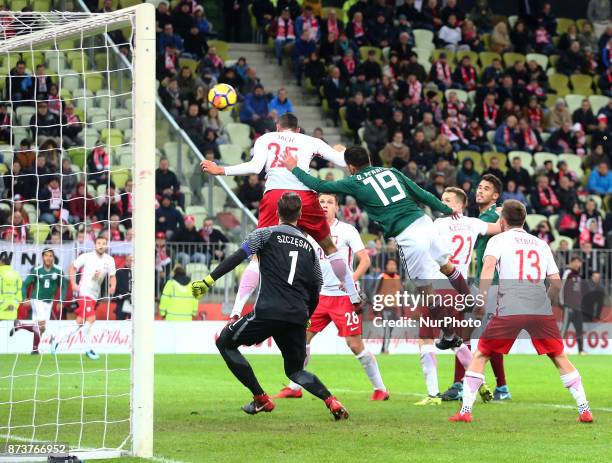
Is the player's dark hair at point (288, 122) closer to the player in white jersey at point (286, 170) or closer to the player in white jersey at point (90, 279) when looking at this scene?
the player in white jersey at point (286, 170)

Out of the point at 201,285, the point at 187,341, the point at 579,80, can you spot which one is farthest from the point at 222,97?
the point at 579,80

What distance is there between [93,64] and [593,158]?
13802 millimetres

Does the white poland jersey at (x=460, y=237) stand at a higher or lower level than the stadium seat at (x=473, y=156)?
lower

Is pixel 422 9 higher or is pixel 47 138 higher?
pixel 422 9

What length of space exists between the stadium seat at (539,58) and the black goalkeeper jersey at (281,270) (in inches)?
895

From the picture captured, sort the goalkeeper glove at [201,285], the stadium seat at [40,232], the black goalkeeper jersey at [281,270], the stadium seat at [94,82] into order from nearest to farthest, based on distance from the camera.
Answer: the goalkeeper glove at [201,285] → the black goalkeeper jersey at [281,270] → the stadium seat at [94,82] → the stadium seat at [40,232]

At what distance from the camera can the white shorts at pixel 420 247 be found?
1182cm

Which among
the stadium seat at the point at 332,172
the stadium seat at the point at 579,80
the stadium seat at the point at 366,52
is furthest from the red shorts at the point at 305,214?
the stadium seat at the point at 579,80

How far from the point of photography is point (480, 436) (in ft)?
31.4

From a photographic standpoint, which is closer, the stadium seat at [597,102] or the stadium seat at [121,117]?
the stadium seat at [121,117]

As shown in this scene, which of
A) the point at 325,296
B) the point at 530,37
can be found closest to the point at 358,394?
the point at 325,296

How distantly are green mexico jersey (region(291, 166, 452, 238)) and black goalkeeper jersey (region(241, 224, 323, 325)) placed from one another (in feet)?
4.43

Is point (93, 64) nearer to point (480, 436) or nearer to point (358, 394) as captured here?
point (358, 394)

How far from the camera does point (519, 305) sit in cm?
1039
